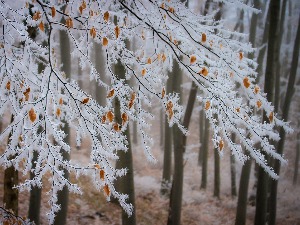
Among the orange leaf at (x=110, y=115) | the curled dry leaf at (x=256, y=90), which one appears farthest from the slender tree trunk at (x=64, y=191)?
the curled dry leaf at (x=256, y=90)

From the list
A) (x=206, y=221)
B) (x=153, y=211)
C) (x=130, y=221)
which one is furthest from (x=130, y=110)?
(x=206, y=221)

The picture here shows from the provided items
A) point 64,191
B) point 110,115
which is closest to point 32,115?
point 110,115

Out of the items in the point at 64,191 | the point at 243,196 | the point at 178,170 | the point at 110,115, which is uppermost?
the point at 110,115

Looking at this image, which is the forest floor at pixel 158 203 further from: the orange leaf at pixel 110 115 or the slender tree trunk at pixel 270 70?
the orange leaf at pixel 110 115

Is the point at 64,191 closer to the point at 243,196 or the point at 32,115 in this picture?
the point at 32,115

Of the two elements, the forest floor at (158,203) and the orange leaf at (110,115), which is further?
the forest floor at (158,203)

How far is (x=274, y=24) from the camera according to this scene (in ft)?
21.4

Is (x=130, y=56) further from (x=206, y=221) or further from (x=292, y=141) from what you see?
(x=292, y=141)

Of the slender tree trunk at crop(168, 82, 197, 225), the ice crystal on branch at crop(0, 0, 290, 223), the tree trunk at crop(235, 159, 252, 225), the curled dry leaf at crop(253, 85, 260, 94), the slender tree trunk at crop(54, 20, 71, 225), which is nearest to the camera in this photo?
the ice crystal on branch at crop(0, 0, 290, 223)

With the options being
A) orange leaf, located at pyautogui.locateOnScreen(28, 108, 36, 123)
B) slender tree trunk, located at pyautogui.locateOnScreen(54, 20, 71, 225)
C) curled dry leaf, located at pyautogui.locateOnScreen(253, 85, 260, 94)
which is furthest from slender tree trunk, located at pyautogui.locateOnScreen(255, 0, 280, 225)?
orange leaf, located at pyautogui.locateOnScreen(28, 108, 36, 123)

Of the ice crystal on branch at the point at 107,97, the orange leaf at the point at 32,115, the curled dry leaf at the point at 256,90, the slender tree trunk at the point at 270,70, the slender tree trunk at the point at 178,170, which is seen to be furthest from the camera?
the slender tree trunk at the point at 178,170

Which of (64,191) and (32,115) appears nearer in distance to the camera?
(32,115)

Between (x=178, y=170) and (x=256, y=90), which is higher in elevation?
(x=256, y=90)

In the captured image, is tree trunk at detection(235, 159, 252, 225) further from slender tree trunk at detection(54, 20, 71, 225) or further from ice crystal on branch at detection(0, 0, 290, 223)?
ice crystal on branch at detection(0, 0, 290, 223)
